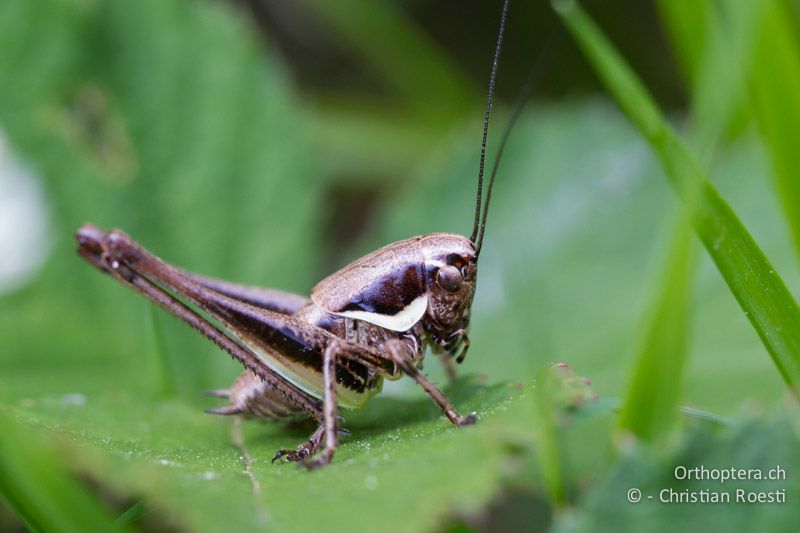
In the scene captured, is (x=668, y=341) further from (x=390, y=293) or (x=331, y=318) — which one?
(x=331, y=318)

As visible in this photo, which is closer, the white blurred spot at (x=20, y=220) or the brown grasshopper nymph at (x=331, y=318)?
the brown grasshopper nymph at (x=331, y=318)

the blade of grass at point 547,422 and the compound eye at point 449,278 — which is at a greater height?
the compound eye at point 449,278

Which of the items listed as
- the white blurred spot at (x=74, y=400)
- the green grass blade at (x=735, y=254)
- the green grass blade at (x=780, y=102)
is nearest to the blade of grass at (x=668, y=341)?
the green grass blade at (x=735, y=254)

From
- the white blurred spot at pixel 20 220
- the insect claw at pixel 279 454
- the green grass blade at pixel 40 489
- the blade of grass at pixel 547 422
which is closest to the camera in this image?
the green grass blade at pixel 40 489

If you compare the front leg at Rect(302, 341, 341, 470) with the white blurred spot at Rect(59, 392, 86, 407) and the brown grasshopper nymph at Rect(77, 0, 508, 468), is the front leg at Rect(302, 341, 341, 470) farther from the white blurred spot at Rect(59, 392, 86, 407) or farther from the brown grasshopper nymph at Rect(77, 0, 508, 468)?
the white blurred spot at Rect(59, 392, 86, 407)

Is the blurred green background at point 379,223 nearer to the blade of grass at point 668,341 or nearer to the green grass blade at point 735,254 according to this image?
the blade of grass at point 668,341

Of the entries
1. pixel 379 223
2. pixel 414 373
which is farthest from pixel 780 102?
pixel 379 223

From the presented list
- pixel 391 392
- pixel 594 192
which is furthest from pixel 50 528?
pixel 594 192

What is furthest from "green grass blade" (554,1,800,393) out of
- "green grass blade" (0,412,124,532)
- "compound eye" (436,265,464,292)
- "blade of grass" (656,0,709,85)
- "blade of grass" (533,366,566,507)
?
"green grass blade" (0,412,124,532)
